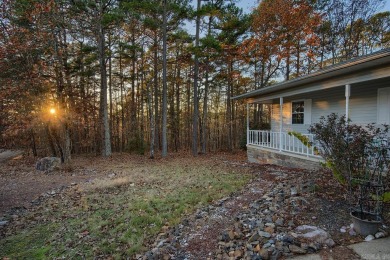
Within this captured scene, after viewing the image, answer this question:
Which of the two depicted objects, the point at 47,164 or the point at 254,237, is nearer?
the point at 254,237

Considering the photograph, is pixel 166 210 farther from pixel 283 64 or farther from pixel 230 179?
pixel 283 64

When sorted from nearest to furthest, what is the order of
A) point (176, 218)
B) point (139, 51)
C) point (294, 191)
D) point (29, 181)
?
point (176, 218), point (294, 191), point (29, 181), point (139, 51)

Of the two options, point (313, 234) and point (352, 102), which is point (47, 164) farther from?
point (352, 102)

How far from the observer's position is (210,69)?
575 inches

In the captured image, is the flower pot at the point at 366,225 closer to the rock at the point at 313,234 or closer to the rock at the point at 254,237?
the rock at the point at 313,234

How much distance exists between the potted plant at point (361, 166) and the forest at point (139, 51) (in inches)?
381

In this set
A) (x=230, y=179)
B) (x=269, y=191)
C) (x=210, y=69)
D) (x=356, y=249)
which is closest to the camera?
(x=356, y=249)

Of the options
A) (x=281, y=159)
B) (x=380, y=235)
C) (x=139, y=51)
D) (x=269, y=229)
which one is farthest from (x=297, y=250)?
(x=139, y=51)

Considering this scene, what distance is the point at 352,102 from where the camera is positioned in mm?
7582

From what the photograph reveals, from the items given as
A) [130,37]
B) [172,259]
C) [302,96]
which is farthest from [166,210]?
[130,37]

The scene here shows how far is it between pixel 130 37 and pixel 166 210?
13.5 m

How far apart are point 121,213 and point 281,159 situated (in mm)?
6146

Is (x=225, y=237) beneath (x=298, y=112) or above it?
beneath

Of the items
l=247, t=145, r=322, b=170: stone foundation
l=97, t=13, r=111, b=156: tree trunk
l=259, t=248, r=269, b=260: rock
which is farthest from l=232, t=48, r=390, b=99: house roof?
l=97, t=13, r=111, b=156: tree trunk
